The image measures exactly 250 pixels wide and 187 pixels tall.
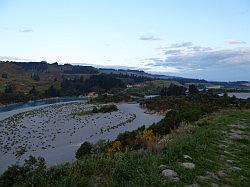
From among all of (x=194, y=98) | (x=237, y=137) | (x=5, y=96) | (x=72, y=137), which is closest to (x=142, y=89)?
(x=5, y=96)

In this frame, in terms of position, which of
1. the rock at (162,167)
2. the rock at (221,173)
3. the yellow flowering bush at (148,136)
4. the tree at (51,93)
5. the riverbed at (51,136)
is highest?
the rock at (162,167)

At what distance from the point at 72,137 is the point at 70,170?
1744 inches

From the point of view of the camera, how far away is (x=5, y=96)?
440 feet

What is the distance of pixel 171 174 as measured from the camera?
8.77 m

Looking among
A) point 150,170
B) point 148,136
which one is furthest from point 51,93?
point 150,170

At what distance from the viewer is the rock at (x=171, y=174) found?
8.51 metres

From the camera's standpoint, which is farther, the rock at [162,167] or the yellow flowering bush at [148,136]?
the yellow flowering bush at [148,136]

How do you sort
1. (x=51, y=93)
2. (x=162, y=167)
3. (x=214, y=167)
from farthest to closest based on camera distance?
(x=51, y=93), (x=214, y=167), (x=162, y=167)

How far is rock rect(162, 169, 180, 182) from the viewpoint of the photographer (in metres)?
8.51

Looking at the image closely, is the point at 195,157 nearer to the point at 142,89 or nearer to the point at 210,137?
the point at 210,137

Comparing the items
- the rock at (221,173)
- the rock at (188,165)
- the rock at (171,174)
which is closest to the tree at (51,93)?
the rock at (188,165)

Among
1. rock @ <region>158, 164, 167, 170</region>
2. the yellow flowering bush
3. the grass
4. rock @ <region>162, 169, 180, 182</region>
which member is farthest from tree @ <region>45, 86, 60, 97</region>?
rock @ <region>162, 169, 180, 182</region>

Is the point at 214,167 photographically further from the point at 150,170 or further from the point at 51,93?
the point at 51,93

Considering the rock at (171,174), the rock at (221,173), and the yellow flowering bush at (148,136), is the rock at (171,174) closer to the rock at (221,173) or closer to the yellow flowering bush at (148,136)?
the rock at (221,173)
